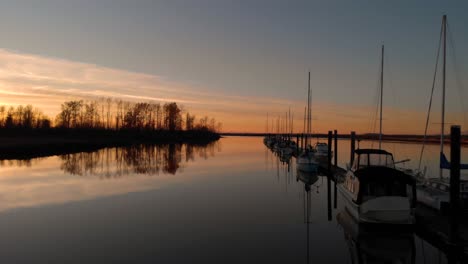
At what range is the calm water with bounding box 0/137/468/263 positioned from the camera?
1356 centimetres

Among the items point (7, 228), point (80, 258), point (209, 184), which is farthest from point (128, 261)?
point (209, 184)

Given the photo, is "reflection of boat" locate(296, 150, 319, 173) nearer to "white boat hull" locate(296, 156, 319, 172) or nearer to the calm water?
"white boat hull" locate(296, 156, 319, 172)

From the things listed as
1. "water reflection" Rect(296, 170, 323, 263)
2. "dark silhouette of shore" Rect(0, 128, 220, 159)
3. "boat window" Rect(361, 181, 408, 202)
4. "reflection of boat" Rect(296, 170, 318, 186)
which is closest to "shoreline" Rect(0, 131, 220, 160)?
"dark silhouette of shore" Rect(0, 128, 220, 159)

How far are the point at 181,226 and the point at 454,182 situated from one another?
11.5m

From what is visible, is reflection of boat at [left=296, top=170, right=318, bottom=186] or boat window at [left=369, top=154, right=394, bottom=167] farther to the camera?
reflection of boat at [left=296, top=170, right=318, bottom=186]

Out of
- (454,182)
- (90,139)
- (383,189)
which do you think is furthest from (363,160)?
(90,139)

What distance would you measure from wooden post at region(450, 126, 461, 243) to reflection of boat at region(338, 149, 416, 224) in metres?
1.93

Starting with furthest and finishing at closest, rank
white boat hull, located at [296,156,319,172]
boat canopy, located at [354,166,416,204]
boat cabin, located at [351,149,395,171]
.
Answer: white boat hull, located at [296,156,319,172], boat cabin, located at [351,149,395,171], boat canopy, located at [354,166,416,204]

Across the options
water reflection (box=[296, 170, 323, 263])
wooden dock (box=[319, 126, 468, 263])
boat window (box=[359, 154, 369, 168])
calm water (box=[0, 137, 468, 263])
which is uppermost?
boat window (box=[359, 154, 369, 168])

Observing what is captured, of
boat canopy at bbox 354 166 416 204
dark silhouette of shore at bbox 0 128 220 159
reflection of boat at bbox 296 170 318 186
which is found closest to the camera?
boat canopy at bbox 354 166 416 204

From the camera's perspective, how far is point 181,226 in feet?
57.5

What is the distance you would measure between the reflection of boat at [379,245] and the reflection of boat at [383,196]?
1.93 ft

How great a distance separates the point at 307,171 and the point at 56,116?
413 feet

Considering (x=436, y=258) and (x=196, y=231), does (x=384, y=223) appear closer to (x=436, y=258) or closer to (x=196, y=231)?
(x=436, y=258)
